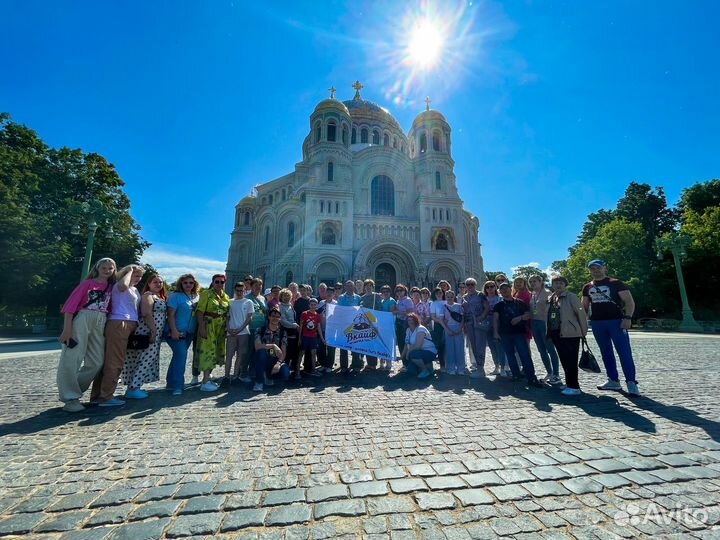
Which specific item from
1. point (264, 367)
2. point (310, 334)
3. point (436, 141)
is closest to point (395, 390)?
point (310, 334)

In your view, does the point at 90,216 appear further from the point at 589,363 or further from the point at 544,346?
the point at 589,363

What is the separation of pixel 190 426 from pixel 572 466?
154 inches

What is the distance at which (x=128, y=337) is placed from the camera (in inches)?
192

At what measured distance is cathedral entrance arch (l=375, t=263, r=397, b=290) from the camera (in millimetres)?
28234

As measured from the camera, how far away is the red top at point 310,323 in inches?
262

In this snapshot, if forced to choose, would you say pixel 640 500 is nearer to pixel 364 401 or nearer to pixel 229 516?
pixel 229 516

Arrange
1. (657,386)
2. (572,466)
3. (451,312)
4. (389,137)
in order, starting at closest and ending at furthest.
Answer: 1. (572,466)
2. (657,386)
3. (451,312)
4. (389,137)

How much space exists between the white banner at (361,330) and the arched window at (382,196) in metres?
24.2

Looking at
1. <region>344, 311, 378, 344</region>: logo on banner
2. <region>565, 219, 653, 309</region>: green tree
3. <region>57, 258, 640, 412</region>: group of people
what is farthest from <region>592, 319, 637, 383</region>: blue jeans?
<region>565, 219, 653, 309</region>: green tree

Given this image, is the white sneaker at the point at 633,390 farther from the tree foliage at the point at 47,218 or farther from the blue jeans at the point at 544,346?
the tree foliage at the point at 47,218

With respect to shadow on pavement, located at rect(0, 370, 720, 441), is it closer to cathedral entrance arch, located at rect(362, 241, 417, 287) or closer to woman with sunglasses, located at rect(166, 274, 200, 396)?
woman with sunglasses, located at rect(166, 274, 200, 396)

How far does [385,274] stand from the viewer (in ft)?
93.3

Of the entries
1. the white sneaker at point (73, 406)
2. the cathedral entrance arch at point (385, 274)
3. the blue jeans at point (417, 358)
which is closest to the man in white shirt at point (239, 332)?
the white sneaker at point (73, 406)

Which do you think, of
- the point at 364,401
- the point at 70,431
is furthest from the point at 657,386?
the point at 70,431
